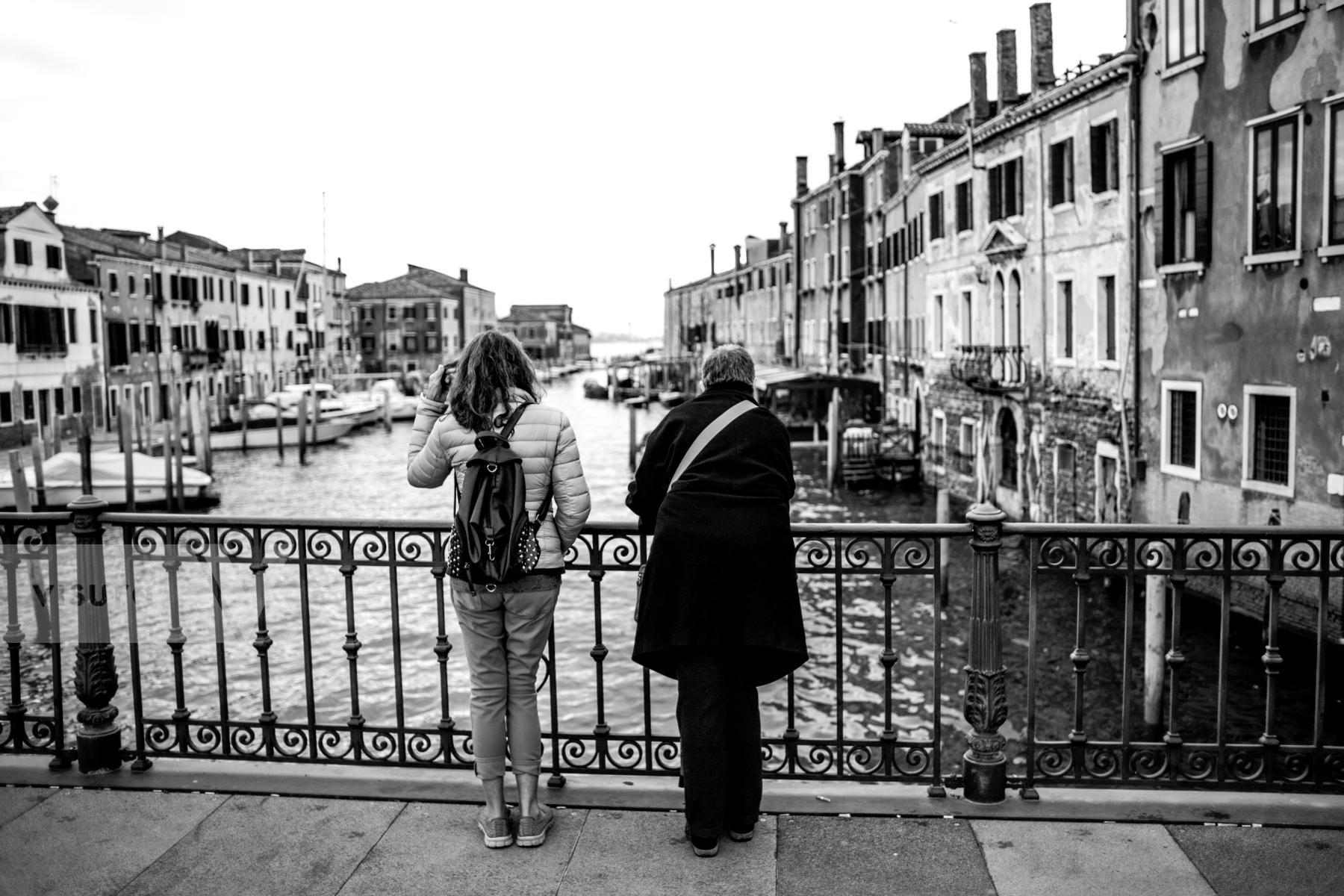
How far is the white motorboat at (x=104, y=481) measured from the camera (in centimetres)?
3131

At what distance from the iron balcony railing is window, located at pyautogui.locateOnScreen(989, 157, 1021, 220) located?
7590mm

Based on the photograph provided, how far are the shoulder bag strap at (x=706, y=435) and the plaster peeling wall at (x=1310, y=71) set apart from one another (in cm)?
1343

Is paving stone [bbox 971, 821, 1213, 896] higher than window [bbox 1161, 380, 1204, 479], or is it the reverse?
window [bbox 1161, 380, 1204, 479]

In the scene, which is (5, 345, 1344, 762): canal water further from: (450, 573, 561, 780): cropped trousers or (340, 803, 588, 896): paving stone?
(450, 573, 561, 780): cropped trousers

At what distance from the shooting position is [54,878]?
400 cm

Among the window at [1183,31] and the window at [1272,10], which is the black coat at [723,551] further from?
the window at [1183,31]

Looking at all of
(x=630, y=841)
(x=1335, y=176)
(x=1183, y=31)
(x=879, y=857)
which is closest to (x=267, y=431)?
(x=1183, y=31)

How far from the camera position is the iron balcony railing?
15.3ft

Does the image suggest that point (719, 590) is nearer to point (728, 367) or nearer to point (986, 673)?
point (728, 367)

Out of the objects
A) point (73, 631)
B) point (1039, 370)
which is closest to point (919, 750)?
point (73, 631)

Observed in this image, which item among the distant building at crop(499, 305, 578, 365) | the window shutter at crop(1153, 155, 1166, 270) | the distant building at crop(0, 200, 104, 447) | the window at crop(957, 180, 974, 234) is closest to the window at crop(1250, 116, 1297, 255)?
the window shutter at crop(1153, 155, 1166, 270)

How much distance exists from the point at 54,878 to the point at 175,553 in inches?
60.3

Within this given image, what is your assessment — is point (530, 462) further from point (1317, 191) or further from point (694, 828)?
point (1317, 191)

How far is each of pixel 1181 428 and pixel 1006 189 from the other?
29.3 ft
